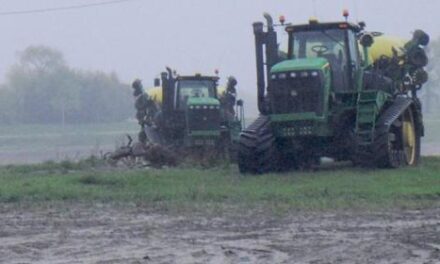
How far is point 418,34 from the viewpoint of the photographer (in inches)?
1123

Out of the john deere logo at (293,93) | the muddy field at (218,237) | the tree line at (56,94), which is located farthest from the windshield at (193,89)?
the tree line at (56,94)

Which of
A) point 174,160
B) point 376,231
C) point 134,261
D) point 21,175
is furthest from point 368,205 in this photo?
point 174,160

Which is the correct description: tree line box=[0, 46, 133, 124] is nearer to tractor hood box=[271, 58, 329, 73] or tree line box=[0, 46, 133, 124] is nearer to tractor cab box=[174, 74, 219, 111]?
tractor cab box=[174, 74, 219, 111]

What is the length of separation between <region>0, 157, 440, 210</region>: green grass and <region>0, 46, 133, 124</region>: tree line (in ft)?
139

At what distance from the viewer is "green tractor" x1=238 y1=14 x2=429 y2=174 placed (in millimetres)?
24734

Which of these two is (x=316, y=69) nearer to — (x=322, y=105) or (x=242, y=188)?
(x=322, y=105)

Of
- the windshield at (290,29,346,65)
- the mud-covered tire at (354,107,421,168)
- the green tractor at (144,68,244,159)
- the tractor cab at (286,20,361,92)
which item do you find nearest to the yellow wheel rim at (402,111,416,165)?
the mud-covered tire at (354,107,421,168)

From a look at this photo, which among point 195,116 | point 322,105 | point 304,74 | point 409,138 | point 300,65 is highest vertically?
point 300,65

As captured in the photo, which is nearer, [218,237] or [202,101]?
[218,237]

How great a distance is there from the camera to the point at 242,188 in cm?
2127

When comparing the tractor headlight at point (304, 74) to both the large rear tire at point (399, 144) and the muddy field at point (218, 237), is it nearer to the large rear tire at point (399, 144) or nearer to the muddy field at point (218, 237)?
the large rear tire at point (399, 144)

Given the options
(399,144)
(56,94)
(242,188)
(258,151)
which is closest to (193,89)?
(399,144)

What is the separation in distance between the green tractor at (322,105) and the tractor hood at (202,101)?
7613 mm

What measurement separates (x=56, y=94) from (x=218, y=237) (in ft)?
179
